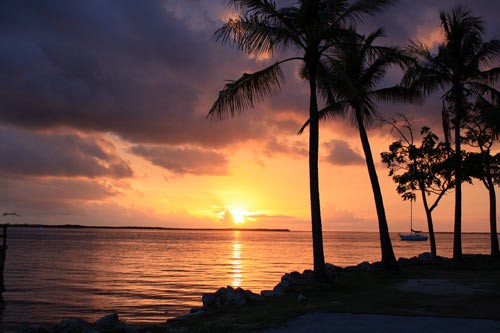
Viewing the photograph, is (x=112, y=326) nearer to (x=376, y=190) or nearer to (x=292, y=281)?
(x=292, y=281)

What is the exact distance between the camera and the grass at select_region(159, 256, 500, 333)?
12.2 metres

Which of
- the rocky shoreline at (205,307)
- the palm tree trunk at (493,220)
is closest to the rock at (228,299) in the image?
the rocky shoreline at (205,307)

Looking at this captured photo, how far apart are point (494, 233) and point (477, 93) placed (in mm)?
9636

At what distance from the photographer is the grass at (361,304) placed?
12180mm

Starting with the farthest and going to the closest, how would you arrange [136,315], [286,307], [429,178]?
[429,178]
[136,315]
[286,307]

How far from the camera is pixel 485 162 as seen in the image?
3117 cm

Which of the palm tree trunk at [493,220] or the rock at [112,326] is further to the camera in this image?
the palm tree trunk at [493,220]

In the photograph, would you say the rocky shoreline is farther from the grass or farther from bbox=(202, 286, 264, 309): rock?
the grass

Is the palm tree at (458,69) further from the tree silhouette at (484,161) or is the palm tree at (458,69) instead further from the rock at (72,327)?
the rock at (72,327)

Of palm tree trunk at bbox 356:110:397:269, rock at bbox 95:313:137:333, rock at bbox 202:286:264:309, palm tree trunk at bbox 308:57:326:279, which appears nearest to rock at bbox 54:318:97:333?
rock at bbox 95:313:137:333

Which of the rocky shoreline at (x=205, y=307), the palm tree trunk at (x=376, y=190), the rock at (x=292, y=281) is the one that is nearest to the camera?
the rocky shoreline at (x=205, y=307)

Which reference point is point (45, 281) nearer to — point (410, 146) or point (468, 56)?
point (410, 146)

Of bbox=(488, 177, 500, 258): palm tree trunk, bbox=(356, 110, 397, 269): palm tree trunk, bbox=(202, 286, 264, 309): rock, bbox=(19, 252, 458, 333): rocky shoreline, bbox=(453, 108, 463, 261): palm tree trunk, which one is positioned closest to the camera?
bbox=(19, 252, 458, 333): rocky shoreline

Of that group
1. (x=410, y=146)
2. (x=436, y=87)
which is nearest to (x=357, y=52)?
(x=436, y=87)
